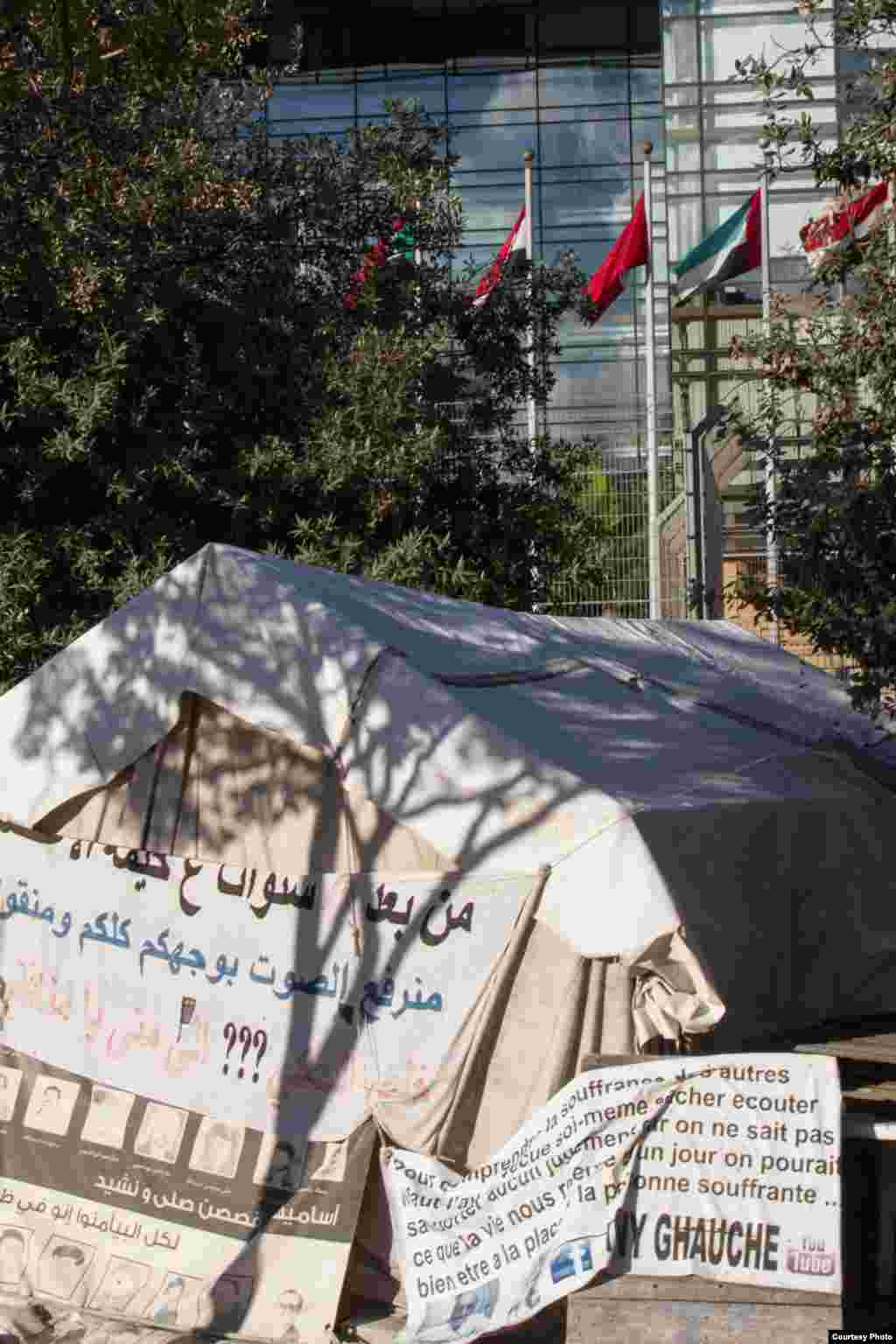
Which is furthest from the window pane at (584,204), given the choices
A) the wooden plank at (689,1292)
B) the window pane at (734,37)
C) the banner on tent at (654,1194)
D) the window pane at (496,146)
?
the wooden plank at (689,1292)

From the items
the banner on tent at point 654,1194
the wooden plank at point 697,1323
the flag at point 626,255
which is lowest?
the wooden plank at point 697,1323

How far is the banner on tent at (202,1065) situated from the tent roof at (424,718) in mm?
302

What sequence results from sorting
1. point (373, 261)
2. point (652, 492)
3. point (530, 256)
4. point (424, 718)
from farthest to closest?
point (530, 256) → point (652, 492) → point (373, 261) → point (424, 718)

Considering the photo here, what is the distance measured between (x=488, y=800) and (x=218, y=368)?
23.1 feet

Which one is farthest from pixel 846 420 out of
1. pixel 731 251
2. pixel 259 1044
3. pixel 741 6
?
pixel 741 6

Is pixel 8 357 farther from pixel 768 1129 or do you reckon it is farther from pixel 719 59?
pixel 719 59

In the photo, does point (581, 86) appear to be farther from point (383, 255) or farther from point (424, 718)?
point (424, 718)

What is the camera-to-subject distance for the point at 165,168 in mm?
12883

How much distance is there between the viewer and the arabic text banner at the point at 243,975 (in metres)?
7.05

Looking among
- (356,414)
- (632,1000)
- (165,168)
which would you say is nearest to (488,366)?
(356,414)

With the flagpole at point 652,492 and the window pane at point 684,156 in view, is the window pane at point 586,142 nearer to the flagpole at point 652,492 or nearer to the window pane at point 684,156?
the window pane at point 684,156

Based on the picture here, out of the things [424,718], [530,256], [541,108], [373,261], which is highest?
[541,108]

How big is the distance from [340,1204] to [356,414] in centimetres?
726

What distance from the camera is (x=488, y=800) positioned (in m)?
6.95
